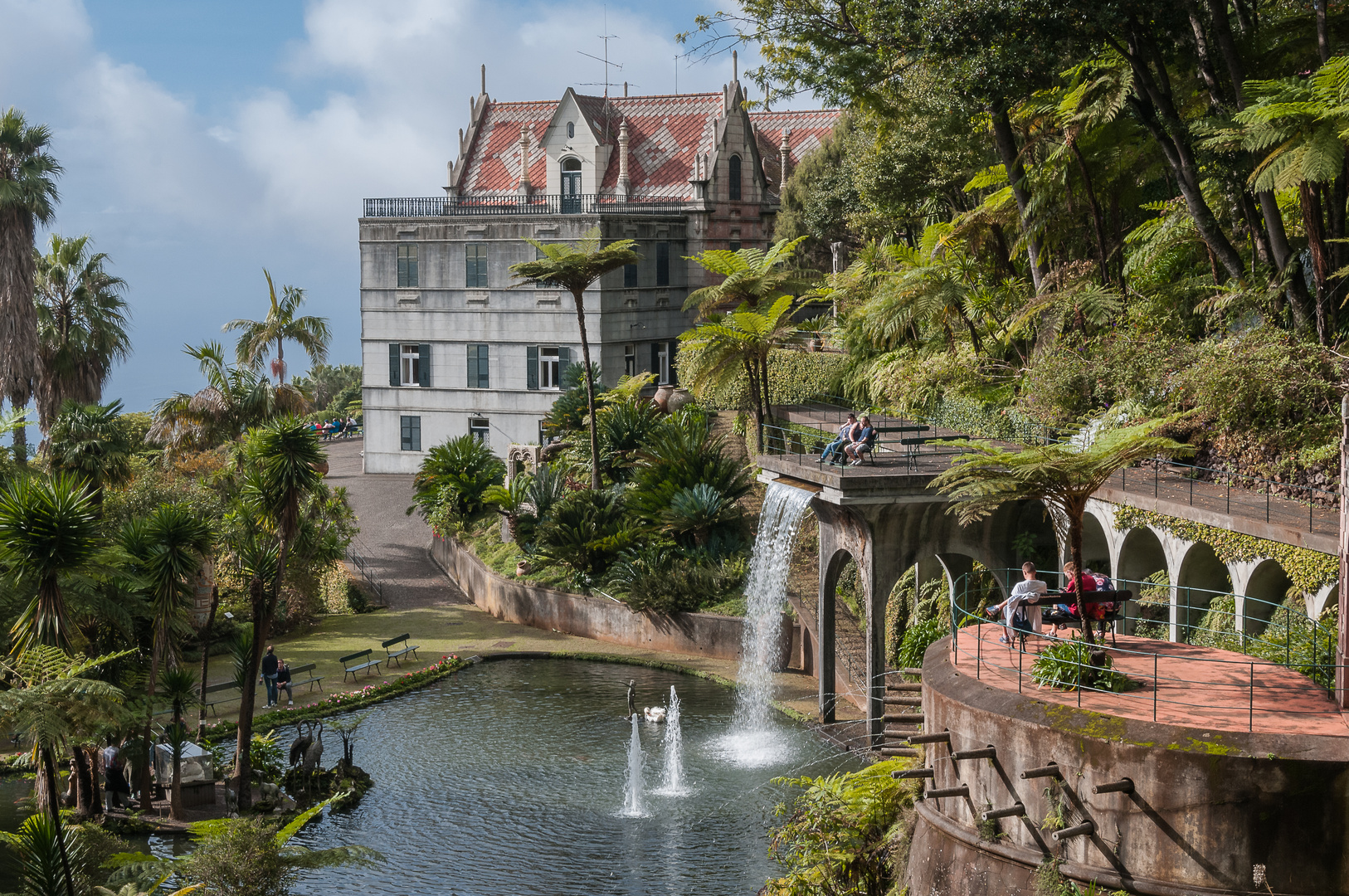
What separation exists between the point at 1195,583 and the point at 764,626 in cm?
920

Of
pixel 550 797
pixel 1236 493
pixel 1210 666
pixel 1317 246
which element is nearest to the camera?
pixel 1210 666

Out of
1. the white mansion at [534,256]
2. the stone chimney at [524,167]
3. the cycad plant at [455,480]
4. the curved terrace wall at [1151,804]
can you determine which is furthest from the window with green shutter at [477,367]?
the curved terrace wall at [1151,804]

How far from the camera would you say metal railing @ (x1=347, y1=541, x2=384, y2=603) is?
34562 mm

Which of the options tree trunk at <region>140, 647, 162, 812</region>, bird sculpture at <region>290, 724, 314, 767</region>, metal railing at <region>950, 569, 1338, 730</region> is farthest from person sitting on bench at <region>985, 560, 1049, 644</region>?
tree trunk at <region>140, 647, 162, 812</region>

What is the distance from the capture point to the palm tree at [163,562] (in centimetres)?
1789

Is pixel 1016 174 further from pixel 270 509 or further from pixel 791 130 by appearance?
pixel 791 130

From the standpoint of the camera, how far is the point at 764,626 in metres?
25.1

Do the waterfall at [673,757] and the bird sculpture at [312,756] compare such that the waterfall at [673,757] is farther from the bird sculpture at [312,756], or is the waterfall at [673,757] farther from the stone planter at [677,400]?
the stone planter at [677,400]

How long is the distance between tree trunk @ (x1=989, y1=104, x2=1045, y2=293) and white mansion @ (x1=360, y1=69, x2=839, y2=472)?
763 inches

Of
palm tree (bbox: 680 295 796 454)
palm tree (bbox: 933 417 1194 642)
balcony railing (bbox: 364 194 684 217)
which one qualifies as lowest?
palm tree (bbox: 933 417 1194 642)

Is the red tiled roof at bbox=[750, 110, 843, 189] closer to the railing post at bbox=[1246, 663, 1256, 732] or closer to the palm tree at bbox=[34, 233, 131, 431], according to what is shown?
the palm tree at bbox=[34, 233, 131, 431]

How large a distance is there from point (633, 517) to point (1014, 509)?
10910 mm

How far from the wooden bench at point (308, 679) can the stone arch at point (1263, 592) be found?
16.4 metres

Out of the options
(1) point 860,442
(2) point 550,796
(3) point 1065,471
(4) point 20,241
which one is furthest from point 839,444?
(4) point 20,241
